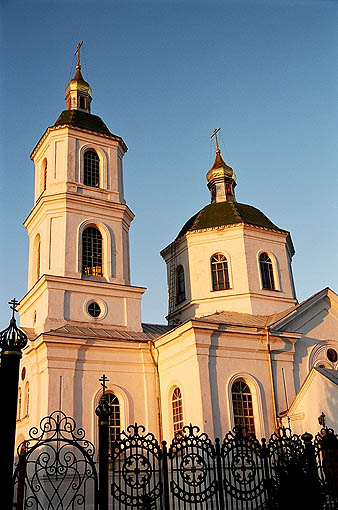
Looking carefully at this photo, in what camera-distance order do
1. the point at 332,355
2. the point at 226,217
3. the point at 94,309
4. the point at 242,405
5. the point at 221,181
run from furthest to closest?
1. the point at 221,181
2. the point at 226,217
3. the point at 332,355
4. the point at 94,309
5. the point at 242,405

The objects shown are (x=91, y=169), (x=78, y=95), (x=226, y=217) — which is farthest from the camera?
(x=78, y=95)

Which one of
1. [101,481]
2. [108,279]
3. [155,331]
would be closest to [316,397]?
[155,331]

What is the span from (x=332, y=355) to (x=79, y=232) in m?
10.4

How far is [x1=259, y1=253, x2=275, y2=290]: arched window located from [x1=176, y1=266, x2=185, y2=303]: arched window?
3.43 metres

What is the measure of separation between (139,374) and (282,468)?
928 centimetres

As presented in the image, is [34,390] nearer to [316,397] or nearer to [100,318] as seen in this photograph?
[100,318]

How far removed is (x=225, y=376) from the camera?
55.8ft

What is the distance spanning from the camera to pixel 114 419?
17.7 meters

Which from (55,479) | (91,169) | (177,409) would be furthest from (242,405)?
(91,169)

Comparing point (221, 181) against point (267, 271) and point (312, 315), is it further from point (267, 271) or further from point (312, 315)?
point (312, 315)

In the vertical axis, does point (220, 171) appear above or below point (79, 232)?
above

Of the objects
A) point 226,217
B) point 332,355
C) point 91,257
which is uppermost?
point 226,217

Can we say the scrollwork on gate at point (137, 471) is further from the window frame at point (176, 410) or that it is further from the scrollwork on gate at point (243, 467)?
the window frame at point (176, 410)

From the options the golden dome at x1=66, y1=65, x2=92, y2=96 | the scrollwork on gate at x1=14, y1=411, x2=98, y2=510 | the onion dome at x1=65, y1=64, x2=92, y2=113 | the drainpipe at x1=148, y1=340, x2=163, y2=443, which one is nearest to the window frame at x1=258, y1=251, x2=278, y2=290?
the drainpipe at x1=148, y1=340, x2=163, y2=443
